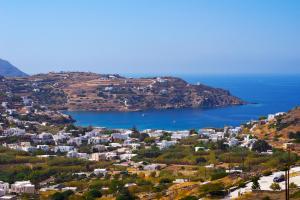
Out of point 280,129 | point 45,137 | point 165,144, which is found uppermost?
point 280,129

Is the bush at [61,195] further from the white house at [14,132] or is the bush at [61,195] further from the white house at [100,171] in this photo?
the white house at [14,132]

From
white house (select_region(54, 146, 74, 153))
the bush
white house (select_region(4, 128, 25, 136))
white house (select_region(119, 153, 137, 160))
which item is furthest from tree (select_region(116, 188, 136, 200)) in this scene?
white house (select_region(4, 128, 25, 136))

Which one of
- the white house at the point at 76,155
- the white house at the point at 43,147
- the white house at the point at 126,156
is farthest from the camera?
the white house at the point at 43,147

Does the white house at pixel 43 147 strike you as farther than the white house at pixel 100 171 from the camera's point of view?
Yes

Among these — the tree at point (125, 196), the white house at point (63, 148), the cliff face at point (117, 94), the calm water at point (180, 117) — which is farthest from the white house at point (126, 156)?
the cliff face at point (117, 94)

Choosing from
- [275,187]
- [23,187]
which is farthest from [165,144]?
[275,187]

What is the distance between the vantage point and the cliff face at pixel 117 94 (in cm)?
10362

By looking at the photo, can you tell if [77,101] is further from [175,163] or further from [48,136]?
[175,163]

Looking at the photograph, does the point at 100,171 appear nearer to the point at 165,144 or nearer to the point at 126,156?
the point at 126,156

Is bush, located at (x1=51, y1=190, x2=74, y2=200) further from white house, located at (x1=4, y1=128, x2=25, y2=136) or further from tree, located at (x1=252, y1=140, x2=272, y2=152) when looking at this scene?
white house, located at (x1=4, y1=128, x2=25, y2=136)

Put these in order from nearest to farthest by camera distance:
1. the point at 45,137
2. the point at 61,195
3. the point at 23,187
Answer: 1. the point at 61,195
2. the point at 23,187
3. the point at 45,137

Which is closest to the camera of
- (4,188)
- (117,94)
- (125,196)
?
(125,196)

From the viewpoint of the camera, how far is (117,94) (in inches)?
4252

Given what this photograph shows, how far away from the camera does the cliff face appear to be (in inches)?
4080
